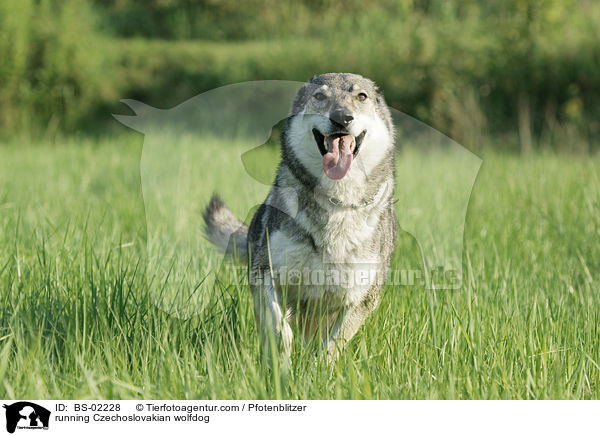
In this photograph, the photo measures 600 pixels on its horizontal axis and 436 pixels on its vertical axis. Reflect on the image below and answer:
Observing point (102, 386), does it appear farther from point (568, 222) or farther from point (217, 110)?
point (568, 222)

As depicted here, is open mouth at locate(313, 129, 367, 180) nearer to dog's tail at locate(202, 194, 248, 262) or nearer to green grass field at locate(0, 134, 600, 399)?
green grass field at locate(0, 134, 600, 399)

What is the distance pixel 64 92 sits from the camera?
38.7 ft

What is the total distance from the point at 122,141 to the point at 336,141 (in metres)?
7.05

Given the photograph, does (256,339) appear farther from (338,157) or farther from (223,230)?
(223,230)

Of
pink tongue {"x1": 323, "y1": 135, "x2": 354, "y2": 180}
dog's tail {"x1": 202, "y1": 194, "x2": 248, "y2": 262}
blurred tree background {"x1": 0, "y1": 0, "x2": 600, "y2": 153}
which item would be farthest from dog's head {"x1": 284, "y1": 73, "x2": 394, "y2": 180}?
blurred tree background {"x1": 0, "y1": 0, "x2": 600, "y2": 153}

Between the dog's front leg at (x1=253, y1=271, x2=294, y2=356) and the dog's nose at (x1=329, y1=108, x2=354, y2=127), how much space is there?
0.72m

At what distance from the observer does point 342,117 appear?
2.15 m

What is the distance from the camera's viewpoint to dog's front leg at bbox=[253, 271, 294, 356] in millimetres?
2232

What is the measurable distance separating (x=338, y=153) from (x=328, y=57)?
361 inches
